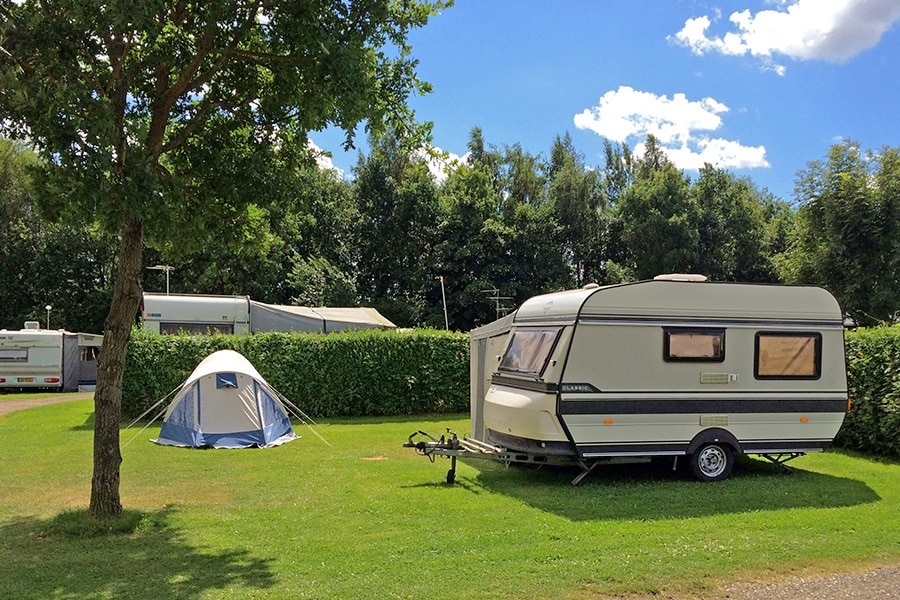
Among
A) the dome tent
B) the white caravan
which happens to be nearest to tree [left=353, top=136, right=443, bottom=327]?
the white caravan

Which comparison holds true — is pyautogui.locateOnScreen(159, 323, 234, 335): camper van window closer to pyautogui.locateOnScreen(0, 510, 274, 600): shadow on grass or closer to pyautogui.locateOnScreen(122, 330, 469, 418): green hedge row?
pyautogui.locateOnScreen(122, 330, 469, 418): green hedge row

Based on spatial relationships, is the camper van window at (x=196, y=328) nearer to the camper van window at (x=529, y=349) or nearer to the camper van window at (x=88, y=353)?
the camper van window at (x=88, y=353)

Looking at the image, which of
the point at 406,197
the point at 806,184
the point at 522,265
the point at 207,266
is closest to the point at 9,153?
the point at 207,266

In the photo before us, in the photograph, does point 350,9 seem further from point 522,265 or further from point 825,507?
point 522,265

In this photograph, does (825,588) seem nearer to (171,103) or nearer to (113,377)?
(113,377)

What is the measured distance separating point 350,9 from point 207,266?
29198 millimetres

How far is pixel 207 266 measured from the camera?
34.3 m

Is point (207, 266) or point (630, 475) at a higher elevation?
point (207, 266)

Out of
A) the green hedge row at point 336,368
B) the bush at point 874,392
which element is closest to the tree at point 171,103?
the bush at point 874,392

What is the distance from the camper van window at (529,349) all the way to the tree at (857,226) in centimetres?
1751

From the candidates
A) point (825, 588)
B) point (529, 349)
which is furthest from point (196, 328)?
point (825, 588)

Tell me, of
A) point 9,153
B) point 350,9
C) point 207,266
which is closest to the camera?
point 350,9

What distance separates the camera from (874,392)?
38.9 ft

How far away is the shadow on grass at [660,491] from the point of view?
8008mm
